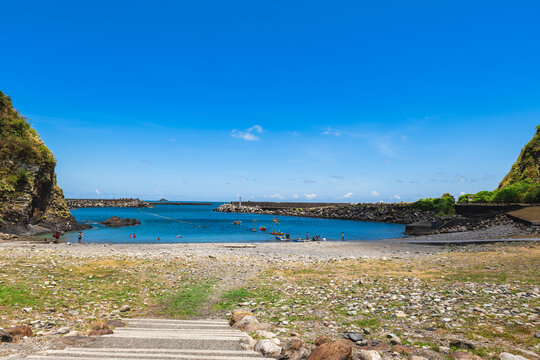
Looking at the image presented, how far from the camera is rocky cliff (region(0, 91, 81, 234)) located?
45.1m

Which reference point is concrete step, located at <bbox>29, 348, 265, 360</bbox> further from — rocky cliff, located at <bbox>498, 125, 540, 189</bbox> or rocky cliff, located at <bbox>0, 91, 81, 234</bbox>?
rocky cliff, located at <bbox>498, 125, 540, 189</bbox>

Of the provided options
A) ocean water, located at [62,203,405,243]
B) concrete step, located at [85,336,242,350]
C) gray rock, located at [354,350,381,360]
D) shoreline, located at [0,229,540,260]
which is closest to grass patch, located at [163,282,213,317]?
concrete step, located at [85,336,242,350]

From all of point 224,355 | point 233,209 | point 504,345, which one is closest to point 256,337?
point 224,355

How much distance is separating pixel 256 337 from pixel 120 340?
11.4 ft

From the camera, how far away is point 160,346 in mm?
6816

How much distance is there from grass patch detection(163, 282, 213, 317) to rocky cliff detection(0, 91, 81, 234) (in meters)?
45.3

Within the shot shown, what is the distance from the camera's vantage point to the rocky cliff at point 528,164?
91.6 m

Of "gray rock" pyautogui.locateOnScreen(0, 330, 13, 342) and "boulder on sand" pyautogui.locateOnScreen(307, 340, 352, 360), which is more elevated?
"boulder on sand" pyautogui.locateOnScreen(307, 340, 352, 360)

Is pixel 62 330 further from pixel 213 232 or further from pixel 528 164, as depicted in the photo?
pixel 528 164

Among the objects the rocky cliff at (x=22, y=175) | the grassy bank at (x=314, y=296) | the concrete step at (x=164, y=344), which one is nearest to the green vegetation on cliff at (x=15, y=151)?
the rocky cliff at (x=22, y=175)

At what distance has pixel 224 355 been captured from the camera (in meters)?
6.08

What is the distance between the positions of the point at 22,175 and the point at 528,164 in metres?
135

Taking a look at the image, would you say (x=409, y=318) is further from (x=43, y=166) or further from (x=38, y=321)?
(x=43, y=166)

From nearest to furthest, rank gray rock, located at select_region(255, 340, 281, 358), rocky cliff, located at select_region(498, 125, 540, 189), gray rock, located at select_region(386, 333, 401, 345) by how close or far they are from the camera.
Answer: gray rock, located at select_region(255, 340, 281, 358) < gray rock, located at select_region(386, 333, 401, 345) < rocky cliff, located at select_region(498, 125, 540, 189)
